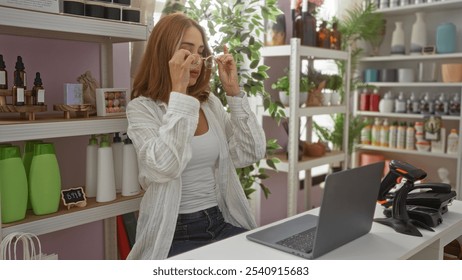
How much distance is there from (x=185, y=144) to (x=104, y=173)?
0.39 metres

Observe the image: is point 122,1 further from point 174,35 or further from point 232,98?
point 232,98

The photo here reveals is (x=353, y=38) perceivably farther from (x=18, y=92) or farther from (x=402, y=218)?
(x=18, y=92)

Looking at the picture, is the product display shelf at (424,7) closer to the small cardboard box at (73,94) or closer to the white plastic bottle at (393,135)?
the white plastic bottle at (393,135)

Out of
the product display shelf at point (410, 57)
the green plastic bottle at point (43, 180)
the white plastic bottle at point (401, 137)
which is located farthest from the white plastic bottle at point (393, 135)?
the green plastic bottle at point (43, 180)

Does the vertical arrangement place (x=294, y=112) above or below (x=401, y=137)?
above

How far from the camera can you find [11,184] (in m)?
1.35

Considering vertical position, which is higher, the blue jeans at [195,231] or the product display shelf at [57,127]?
the product display shelf at [57,127]

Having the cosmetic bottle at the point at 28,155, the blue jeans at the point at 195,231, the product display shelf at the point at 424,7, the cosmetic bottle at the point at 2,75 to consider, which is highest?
the product display shelf at the point at 424,7

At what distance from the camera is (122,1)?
62.7 inches

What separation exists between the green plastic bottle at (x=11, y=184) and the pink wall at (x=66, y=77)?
350 millimetres

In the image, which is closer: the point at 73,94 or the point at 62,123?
the point at 62,123

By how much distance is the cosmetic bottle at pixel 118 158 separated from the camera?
171 centimetres

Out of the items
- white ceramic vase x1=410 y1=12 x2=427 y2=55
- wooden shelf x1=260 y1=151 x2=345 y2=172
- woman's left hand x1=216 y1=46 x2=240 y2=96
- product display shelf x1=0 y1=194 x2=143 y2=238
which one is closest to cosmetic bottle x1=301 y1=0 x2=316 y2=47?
wooden shelf x1=260 y1=151 x2=345 y2=172

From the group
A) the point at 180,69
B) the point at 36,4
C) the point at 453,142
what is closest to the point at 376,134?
the point at 453,142
